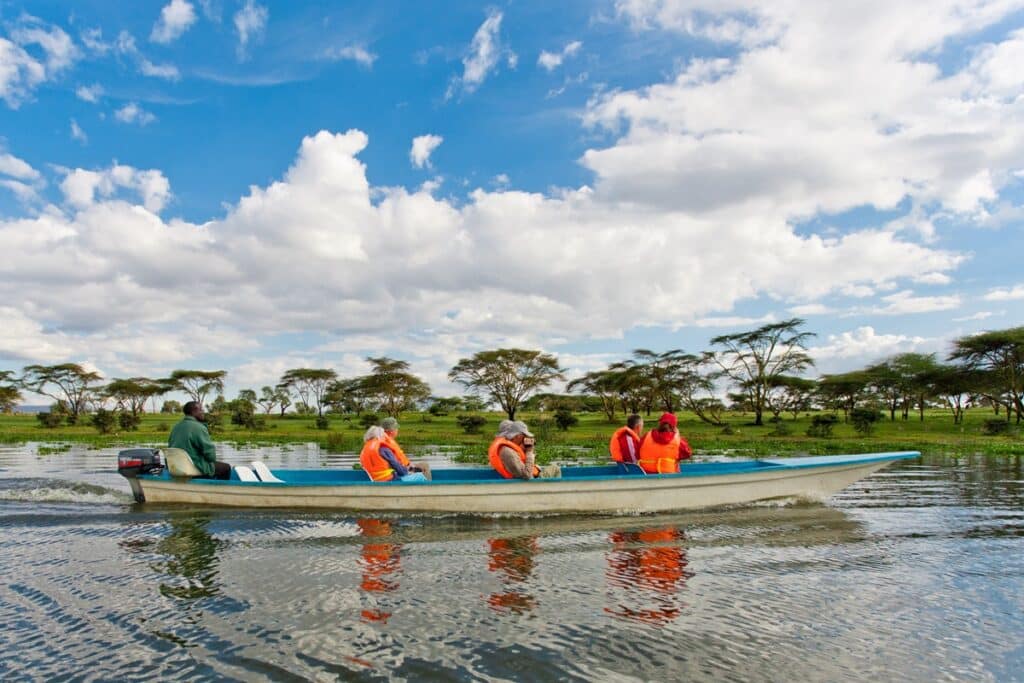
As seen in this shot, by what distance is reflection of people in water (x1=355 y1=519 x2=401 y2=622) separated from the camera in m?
6.20

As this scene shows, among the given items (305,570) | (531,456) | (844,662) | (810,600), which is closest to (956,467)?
(531,456)

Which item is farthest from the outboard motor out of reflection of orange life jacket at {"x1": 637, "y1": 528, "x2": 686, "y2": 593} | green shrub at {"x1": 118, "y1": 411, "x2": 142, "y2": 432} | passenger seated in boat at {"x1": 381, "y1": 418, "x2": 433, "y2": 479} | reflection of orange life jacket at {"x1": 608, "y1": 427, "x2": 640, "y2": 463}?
green shrub at {"x1": 118, "y1": 411, "x2": 142, "y2": 432}

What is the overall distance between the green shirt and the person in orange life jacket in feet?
25.1

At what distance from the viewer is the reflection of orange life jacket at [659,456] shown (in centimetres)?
1223

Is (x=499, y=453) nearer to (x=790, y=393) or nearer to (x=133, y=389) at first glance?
(x=790, y=393)

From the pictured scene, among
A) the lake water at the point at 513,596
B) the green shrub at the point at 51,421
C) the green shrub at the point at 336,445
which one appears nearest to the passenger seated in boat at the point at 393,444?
the lake water at the point at 513,596

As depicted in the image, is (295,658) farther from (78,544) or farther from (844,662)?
(78,544)

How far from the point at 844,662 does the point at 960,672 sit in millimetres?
804

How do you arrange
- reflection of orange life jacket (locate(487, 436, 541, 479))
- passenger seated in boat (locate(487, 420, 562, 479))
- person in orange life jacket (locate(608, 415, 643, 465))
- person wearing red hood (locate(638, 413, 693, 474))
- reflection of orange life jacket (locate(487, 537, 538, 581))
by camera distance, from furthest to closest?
person in orange life jacket (locate(608, 415, 643, 465))
person wearing red hood (locate(638, 413, 693, 474))
reflection of orange life jacket (locate(487, 436, 541, 479))
passenger seated in boat (locate(487, 420, 562, 479))
reflection of orange life jacket (locate(487, 537, 538, 581))

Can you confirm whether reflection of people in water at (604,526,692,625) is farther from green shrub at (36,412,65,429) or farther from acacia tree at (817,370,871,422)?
green shrub at (36,412,65,429)

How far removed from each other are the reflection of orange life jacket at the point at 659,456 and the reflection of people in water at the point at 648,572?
2.11m

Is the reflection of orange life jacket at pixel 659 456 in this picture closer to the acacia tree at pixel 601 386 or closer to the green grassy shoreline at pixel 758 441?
the green grassy shoreline at pixel 758 441

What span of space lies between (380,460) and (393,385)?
170ft

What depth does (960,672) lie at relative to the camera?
4.93m
